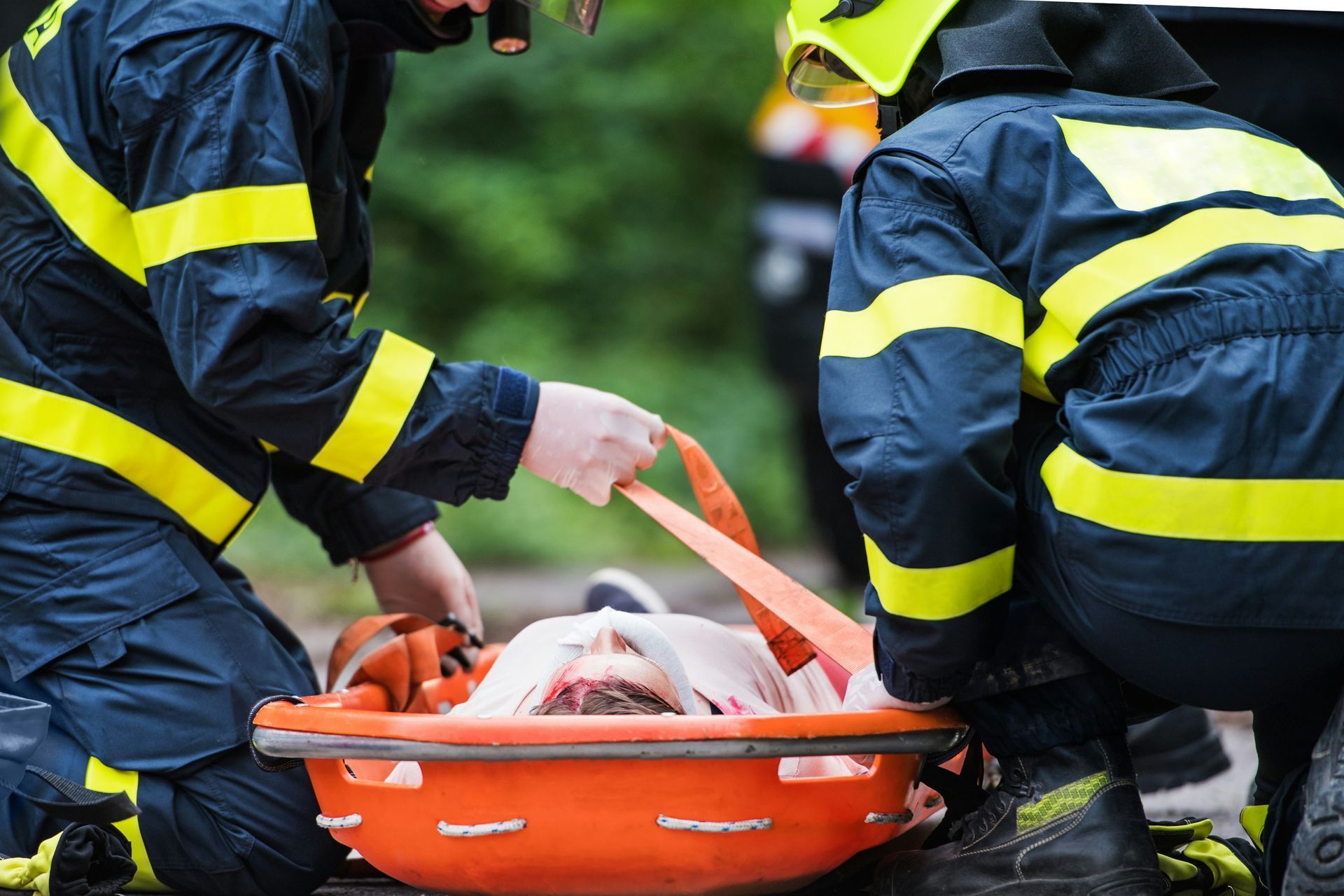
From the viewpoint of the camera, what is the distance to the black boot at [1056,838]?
6.39ft

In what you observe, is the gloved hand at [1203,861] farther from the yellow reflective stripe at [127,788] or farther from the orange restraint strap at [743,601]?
the yellow reflective stripe at [127,788]

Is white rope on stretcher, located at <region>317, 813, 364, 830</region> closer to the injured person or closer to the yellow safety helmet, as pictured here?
the injured person

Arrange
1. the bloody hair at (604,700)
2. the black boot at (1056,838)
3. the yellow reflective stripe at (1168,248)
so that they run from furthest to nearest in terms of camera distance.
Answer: the bloody hair at (604,700) → the black boot at (1056,838) → the yellow reflective stripe at (1168,248)

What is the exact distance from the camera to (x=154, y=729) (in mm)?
2348

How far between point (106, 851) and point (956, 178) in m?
1.57

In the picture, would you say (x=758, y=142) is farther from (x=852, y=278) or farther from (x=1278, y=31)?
(x=852, y=278)

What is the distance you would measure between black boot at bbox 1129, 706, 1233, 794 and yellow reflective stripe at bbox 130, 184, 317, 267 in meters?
2.05

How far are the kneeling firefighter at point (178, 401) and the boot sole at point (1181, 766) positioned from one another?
4.49ft

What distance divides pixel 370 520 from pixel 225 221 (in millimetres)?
978

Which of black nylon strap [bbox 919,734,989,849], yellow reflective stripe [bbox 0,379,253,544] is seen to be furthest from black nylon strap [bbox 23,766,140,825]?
black nylon strap [bbox 919,734,989,849]

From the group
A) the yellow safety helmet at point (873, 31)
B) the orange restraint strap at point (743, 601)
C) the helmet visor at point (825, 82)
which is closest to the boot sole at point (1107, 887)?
the orange restraint strap at point (743, 601)

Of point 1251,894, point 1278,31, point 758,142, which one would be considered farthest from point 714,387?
point 1251,894

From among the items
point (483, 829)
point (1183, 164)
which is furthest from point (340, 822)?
point (1183, 164)

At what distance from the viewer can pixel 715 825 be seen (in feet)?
6.43
